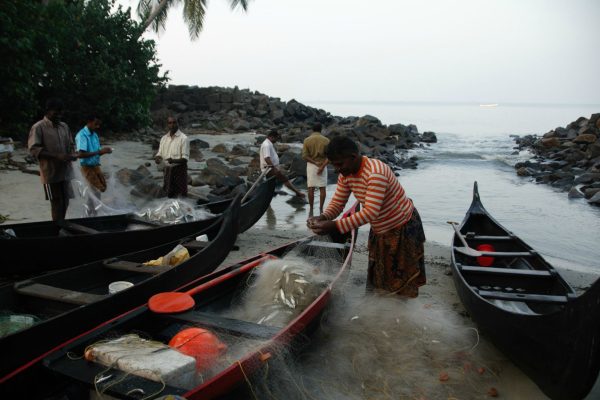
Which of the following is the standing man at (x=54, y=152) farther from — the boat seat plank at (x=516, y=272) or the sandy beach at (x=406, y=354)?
the boat seat plank at (x=516, y=272)

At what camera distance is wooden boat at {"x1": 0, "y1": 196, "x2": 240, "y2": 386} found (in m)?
3.13

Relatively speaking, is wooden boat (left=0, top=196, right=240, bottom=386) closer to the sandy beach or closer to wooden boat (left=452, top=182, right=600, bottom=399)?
the sandy beach

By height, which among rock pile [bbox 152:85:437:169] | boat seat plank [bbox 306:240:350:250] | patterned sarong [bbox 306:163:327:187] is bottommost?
boat seat plank [bbox 306:240:350:250]

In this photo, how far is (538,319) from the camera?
3.38 meters

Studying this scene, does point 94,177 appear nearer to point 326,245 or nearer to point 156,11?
point 326,245

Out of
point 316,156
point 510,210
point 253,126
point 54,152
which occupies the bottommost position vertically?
point 510,210

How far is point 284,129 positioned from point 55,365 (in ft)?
89.1

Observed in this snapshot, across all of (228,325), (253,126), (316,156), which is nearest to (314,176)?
(316,156)

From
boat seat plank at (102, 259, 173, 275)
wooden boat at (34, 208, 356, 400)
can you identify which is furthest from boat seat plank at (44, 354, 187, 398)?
boat seat plank at (102, 259, 173, 275)

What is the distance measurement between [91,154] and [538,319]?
6729mm

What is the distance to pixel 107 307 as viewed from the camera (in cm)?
379

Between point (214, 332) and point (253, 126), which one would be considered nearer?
point (214, 332)

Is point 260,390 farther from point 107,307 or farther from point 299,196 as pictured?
point 299,196

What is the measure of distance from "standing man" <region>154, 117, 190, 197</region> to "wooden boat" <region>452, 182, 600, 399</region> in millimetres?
4865
